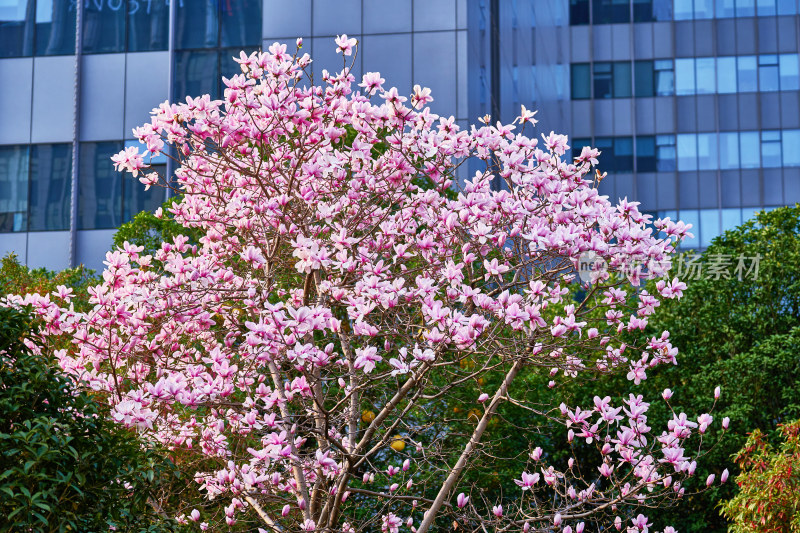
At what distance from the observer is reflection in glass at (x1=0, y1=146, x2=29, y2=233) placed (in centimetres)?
2386

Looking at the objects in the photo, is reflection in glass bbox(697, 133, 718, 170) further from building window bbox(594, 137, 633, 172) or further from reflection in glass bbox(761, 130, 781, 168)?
building window bbox(594, 137, 633, 172)

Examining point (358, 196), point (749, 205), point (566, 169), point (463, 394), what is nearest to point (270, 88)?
point (358, 196)

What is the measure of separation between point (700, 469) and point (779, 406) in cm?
168

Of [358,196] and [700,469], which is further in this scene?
[700,469]

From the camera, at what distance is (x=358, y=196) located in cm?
826

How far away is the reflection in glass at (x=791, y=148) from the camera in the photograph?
1554 inches

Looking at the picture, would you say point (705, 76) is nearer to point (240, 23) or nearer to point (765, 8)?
point (765, 8)

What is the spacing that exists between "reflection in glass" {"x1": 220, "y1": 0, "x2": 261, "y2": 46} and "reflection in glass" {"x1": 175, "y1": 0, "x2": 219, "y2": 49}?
0.45 feet

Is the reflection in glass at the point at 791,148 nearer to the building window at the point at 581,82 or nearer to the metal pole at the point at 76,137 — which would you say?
the building window at the point at 581,82

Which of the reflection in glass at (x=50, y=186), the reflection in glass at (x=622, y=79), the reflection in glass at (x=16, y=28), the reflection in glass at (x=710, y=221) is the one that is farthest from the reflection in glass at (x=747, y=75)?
the reflection in glass at (x=16, y=28)

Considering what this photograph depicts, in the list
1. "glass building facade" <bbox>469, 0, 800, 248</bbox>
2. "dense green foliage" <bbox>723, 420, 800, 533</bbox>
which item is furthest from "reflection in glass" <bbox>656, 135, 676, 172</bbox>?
"dense green foliage" <bbox>723, 420, 800, 533</bbox>

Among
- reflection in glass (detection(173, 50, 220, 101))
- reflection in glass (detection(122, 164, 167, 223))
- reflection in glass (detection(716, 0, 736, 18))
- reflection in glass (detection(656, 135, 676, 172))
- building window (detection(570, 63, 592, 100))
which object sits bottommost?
reflection in glass (detection(122, 164, 167, 223))

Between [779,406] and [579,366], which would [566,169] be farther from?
[779,406]

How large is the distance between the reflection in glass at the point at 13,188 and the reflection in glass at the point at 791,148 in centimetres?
2794
